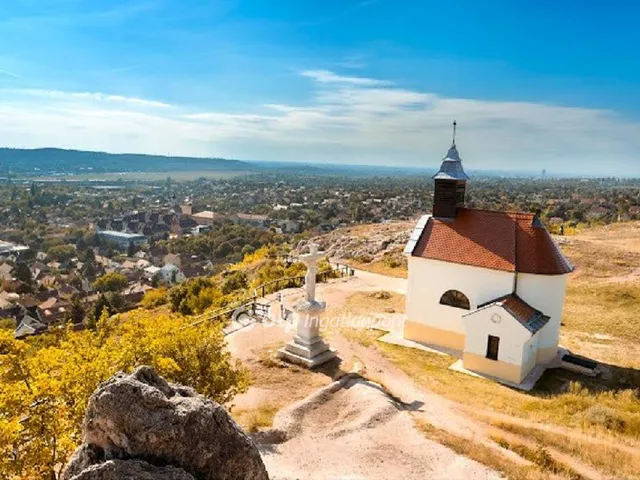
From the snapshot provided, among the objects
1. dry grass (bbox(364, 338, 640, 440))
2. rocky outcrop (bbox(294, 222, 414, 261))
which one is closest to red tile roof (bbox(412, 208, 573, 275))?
dry grass (bbox(364, 338, 640, 440))

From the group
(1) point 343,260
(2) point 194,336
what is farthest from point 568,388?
(1) point 343,260

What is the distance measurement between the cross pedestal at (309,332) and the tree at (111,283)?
4998 cm

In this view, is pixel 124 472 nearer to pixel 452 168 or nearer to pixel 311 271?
pixel 311 271

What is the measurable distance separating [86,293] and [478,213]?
5528 cm

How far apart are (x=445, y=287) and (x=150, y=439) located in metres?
15.9

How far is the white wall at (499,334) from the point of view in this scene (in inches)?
679

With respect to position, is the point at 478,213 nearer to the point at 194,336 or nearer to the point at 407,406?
the point at 407,406

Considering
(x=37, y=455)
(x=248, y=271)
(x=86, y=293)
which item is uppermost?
(x=37, y=455)

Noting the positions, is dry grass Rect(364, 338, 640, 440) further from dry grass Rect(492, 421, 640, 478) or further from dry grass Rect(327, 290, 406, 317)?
dry grass Rect(327, 290, 406, 317)

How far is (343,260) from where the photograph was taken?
39.2 metres

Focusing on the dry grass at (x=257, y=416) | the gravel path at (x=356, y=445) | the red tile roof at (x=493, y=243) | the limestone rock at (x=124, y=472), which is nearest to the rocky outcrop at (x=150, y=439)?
the limestone rock at (x=124, y=472)

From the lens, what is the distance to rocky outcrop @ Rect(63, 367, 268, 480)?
5.77 meters

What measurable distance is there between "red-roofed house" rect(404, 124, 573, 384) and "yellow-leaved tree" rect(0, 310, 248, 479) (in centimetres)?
980

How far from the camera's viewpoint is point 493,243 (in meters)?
19.6
